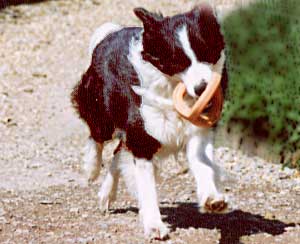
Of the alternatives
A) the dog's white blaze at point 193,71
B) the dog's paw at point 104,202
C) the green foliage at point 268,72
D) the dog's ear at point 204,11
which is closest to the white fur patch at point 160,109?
the dog's white blaze at point 193,71

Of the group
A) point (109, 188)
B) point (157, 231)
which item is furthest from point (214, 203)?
point (109, 188)

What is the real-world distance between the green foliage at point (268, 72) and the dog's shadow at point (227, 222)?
6.82 feet

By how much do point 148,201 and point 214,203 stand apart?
57 cm

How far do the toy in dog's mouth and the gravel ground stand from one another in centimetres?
53

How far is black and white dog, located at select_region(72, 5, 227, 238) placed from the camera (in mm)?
6168

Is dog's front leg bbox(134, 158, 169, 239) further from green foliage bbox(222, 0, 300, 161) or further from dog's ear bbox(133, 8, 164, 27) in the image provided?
green foliage bbox(222, 0, 300, 161)

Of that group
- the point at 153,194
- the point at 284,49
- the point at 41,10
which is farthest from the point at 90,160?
the point at 41,10

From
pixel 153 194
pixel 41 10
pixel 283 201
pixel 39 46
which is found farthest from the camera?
pixel 41 10

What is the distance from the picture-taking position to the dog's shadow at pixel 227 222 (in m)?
7.02

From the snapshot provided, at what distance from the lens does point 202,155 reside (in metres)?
6.60

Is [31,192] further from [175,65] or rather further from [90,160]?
[175,65]

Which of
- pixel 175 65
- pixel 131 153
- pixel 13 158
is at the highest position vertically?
pixel 175 65

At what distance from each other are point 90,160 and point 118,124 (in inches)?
39.1

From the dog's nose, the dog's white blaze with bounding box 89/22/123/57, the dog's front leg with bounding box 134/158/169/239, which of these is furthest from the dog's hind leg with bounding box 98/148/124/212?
the dog's nose
